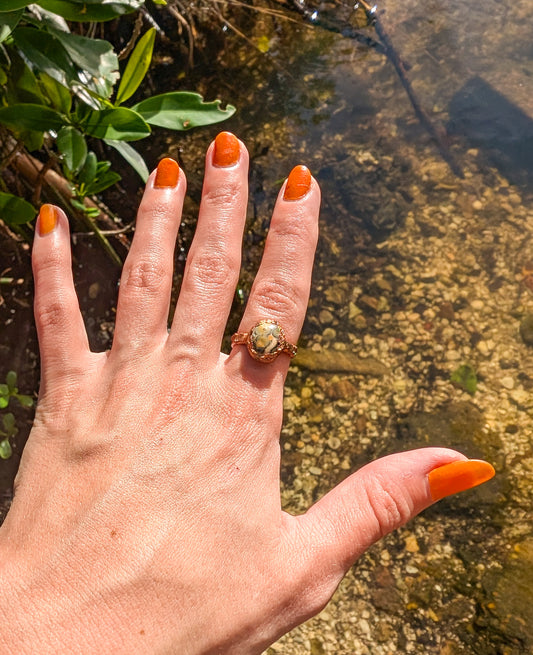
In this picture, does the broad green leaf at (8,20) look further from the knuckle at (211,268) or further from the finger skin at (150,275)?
the knuckle at (211,268)

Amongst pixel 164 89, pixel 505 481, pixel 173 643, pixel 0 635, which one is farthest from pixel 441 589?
pixel 164 89

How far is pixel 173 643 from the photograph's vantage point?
130cm

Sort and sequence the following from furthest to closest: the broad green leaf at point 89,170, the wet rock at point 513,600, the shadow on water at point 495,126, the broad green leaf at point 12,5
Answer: the shadow on water at point 495,126
the broad green leaf at point 89,170
the wet rock at point 513,600
the broad green leaf at point 12,5

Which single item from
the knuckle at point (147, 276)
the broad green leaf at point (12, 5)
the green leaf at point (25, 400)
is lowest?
the green leaf at point (25, 400)

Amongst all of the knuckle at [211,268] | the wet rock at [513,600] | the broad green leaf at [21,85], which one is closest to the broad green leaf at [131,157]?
the broad green leaf at [21,85]

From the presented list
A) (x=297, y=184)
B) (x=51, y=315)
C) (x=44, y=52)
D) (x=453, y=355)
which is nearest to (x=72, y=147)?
(x=44, y=52)

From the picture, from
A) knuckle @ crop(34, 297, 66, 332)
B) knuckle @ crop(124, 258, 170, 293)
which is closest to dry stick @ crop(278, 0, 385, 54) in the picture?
knuckle @ crop(124, 258, 170, 293)

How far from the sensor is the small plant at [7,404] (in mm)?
2062

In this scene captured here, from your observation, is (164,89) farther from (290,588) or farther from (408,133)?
(290,588)

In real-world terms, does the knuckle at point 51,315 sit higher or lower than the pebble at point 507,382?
higher

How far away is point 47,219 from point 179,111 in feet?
1.64

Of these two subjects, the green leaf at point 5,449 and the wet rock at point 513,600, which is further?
the green leaf at point 5,449

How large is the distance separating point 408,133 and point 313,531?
1.78m

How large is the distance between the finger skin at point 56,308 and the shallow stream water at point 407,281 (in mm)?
613
